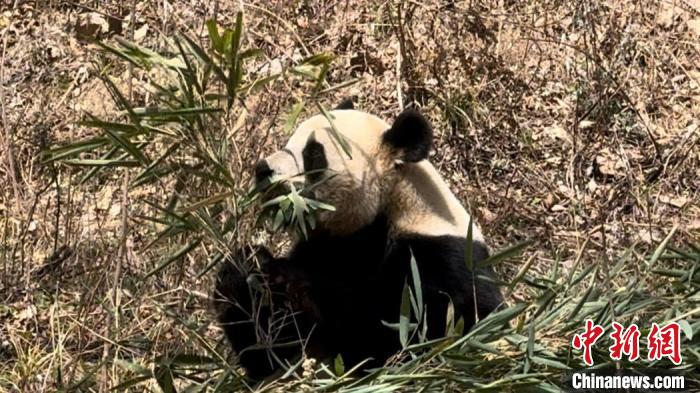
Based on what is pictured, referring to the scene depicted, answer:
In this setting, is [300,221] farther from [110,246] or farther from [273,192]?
[110,246]

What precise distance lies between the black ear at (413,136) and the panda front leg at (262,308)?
2.35ft

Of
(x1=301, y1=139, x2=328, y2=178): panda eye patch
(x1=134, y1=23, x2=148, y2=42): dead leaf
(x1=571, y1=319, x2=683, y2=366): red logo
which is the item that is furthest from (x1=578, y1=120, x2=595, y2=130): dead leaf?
(x1=571, y1=319, x2=683, y2=366): red logo

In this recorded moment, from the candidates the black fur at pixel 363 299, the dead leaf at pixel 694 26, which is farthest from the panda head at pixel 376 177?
the dead leaf at pixel 694 26

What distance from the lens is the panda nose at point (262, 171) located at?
4.34 m

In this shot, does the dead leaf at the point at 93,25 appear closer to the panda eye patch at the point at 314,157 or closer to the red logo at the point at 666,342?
the panda eye patch at the point at 314,157

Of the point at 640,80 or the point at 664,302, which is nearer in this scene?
the point at 664,302

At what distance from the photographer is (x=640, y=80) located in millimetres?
7914

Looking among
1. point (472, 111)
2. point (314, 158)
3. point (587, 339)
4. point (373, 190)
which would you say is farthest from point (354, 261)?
point (472, 111)

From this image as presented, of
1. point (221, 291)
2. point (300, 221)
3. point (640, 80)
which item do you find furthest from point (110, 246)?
point (640, 80)

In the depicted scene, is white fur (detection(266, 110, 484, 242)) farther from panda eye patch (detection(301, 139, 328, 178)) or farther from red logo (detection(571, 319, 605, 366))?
red logo (detection(571, 319, 605, 366))

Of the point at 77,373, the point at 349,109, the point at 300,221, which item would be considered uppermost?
the point at 349,109

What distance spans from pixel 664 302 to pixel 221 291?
1.78 m

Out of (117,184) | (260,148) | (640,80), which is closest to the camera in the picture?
(260,148)

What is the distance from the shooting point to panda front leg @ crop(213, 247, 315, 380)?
434 centimetres
